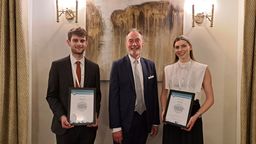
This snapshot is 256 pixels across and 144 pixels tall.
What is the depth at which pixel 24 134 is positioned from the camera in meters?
2.88

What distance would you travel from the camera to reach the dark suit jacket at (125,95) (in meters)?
2.89

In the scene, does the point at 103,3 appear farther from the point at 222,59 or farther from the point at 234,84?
the point at 234,84

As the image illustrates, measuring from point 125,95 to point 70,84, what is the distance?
1.70 ft

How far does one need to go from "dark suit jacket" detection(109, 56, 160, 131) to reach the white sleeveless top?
22cm

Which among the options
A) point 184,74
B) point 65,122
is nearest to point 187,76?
point 184,74

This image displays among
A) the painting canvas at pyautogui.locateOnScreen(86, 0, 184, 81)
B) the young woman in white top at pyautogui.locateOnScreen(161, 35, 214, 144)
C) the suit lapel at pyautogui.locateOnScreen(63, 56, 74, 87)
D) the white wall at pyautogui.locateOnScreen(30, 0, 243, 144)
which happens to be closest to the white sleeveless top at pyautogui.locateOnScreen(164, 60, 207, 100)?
the young woman in white top at pyautogui.locateOnScreen(161, 35, 214, 144)

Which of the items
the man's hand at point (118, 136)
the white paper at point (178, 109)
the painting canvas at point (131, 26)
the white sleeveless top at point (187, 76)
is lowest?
the man's hand at point (118, 136)

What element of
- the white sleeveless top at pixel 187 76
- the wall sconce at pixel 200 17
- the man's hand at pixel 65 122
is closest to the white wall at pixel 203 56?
the wall sconce at pixel 200 17

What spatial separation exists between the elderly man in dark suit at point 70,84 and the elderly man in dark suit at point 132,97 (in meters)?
0.19

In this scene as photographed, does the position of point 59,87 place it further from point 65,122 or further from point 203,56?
point 203,56

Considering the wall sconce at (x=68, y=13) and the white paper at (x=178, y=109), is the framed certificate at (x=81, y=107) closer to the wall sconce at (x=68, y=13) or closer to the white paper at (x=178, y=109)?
the white paper at (x=178, y=109)

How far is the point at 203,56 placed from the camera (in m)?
3.37

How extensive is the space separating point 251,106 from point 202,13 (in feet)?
3.64

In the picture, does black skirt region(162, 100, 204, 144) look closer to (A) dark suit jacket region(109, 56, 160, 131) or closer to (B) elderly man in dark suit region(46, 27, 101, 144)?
(A) dark suit jacket region(109, 56, 160, 131)
